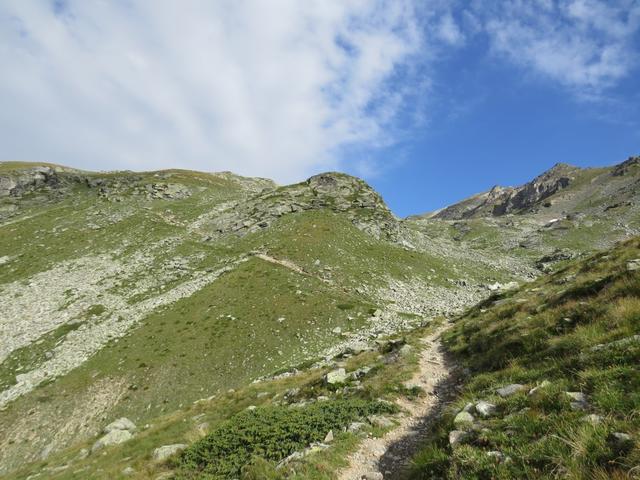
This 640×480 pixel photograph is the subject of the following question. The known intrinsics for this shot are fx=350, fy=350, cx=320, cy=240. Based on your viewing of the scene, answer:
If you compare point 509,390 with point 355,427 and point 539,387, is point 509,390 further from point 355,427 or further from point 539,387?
point 355,427

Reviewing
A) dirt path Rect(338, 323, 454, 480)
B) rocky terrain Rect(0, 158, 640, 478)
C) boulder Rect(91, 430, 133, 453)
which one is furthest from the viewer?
rocky terrain Rect(0, 158, 640, 478)

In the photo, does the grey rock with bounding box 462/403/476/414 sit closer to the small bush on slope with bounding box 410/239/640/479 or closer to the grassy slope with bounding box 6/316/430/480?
the small bush on slope with bounding box 410/239/640/479

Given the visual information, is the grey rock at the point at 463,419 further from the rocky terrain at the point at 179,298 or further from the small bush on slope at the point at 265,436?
the rocky terrain at the point at 179,298

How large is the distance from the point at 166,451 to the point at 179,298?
33.7 meters

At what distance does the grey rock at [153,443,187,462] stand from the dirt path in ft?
33.5

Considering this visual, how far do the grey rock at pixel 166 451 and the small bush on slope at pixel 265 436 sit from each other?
76.6 inches

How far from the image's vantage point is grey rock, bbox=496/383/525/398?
11.2 metres

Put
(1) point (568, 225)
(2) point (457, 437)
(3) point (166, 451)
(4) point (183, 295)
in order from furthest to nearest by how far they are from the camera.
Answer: (1) point (568, 225)
(4) point (183, 295)
(3) point (166, 451)
(2) point (457, 437)

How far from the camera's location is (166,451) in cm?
1800

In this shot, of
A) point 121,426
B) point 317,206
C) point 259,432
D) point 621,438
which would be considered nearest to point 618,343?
point 621,438

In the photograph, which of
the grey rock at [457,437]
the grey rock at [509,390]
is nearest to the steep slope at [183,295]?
the grey rock at [509,390]

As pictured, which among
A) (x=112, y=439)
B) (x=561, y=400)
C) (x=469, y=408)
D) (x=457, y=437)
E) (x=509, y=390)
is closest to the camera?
(x=561, y=400)

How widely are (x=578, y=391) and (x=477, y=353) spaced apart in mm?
10481

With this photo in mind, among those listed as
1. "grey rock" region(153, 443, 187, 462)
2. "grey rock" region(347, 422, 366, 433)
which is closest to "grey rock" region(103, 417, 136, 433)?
"grey rock" region(153, 443, 187, 462)
